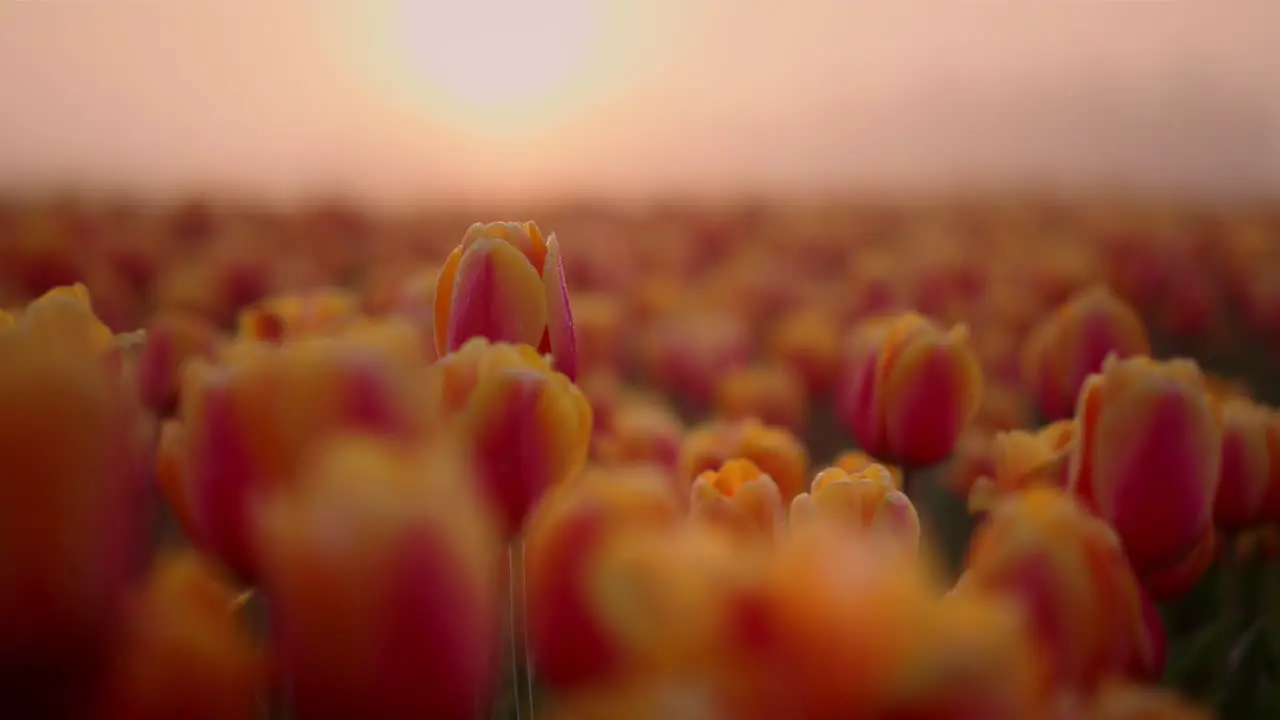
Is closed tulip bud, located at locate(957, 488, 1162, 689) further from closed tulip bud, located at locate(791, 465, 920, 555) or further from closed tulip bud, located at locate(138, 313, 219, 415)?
closed tulip bud, located at locate(138, 313, 219, 415)

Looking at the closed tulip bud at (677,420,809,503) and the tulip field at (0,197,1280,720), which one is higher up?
the tulip field at (0,197,1280,720)

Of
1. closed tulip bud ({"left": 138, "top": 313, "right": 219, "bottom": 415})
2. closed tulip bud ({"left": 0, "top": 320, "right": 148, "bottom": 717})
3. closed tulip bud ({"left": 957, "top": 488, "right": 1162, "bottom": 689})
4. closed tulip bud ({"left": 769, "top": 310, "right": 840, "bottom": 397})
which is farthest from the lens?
closed tulip bud ({"left": 769, "top": 310, "right": 840, "bottom": 397})

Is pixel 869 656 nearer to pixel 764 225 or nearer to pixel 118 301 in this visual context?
pixel 118 301

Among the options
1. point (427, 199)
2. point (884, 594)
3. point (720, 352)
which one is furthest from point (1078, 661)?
point (427, 199)

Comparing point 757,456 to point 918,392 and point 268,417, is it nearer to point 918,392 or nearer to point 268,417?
point 918,392

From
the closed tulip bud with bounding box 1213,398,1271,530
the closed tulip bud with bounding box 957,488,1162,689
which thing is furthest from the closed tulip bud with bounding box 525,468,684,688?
the closed tulip bud with bounding box 1213,398,1271,530

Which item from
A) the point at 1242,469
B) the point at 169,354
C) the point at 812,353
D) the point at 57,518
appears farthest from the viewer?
the point at 812,353

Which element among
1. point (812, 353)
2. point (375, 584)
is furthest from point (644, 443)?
point (812, 353)

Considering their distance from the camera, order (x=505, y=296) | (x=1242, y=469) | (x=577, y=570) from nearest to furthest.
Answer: (x=577, y=570) < (x=505, y=296) < (x=1242, y=469)
